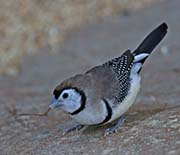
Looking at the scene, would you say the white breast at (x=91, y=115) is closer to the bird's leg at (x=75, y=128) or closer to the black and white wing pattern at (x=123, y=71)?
the black and white wing pattern at (x=123, y=71)

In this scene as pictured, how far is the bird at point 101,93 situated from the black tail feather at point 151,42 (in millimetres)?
251

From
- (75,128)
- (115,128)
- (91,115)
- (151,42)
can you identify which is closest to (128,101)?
(115,128)

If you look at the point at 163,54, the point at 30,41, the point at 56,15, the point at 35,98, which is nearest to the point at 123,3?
the point at 56,15

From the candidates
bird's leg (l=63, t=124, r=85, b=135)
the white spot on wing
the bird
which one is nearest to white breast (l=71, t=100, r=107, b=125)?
the bird

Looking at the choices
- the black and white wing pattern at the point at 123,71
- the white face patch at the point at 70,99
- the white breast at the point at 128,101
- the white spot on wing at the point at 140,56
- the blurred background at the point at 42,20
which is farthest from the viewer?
the blurred background at the point at 42,20

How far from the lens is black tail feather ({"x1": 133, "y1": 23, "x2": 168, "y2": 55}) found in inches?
200

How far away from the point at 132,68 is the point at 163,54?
3.15 meters

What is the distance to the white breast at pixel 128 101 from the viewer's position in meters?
4.36

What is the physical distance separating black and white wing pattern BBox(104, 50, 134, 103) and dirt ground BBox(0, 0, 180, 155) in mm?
275

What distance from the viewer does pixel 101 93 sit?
4.33 metres

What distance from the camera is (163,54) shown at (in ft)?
25.8

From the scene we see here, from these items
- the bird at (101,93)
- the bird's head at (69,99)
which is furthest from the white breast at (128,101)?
the bird's head at (69,99)

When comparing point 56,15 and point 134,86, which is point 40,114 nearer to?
point 134,86

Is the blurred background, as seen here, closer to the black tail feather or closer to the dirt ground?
the dirt ground
